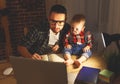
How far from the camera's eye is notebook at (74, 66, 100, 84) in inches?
52.9

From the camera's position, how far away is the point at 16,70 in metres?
1.28

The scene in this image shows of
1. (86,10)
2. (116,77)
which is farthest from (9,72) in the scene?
(86,10)

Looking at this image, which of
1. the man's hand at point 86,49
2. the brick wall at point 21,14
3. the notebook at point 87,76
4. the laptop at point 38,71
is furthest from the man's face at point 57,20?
the brick wall at point 21,14

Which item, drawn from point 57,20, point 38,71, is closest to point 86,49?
point 57,20

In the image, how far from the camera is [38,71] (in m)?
1.22

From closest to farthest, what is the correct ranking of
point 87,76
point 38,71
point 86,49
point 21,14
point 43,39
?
point 38,71, point 87,76, point 86,49, point 43,39, point 21,14

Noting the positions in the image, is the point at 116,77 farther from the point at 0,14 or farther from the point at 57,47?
the point at 0,14

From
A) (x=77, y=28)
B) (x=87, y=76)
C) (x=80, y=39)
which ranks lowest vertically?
(x=87, y=76)

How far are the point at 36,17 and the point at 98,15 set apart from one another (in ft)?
3.43

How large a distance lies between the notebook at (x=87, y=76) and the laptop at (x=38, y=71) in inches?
6.9

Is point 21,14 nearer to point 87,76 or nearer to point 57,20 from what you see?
point 57,20

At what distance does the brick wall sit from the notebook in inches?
84.0

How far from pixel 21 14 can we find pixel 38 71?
7.53ft

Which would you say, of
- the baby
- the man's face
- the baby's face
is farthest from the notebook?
the man's face
